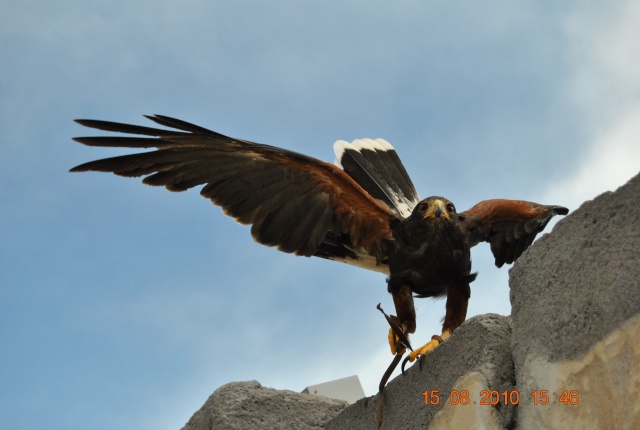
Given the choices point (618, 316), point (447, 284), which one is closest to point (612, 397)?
point (618, 316)

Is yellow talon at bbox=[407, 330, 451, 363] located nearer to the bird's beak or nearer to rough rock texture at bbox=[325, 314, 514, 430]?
rough rock texture at bbox=[325, 314, 514, 430]

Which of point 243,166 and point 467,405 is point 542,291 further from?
point 243,166

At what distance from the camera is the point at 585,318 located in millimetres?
2928

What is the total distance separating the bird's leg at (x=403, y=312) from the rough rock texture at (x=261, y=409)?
0.52m

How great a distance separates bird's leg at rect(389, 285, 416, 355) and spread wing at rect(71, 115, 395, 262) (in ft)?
1.30

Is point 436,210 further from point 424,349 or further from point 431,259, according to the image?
point 424,349

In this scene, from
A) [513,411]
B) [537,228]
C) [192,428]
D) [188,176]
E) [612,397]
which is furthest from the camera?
[537,228]

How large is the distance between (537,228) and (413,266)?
3.18ft

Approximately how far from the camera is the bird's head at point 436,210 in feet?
16.5

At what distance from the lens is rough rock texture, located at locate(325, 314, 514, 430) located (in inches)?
126

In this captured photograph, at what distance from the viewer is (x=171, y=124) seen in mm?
4945

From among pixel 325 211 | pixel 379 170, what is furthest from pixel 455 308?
pixel 379 170

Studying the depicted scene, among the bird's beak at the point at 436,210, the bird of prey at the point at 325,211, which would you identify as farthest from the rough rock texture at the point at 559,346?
the bird's beak at the point at 436,210

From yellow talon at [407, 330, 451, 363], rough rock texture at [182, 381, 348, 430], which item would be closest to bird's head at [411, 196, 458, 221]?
yellow talon at [407, 330, 451, 363]
